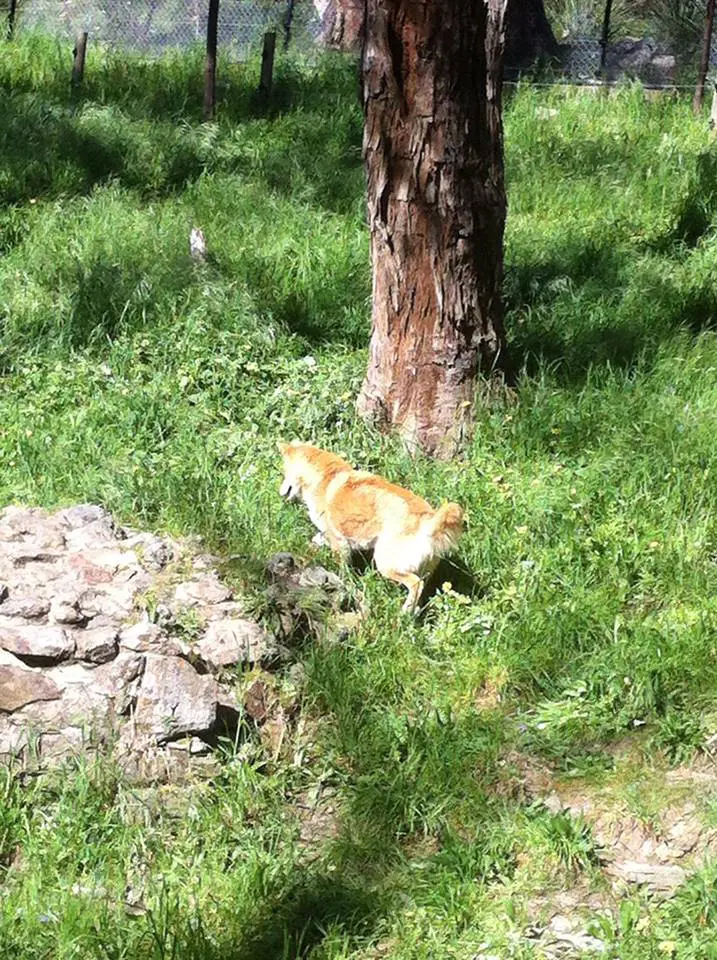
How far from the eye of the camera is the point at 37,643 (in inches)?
207

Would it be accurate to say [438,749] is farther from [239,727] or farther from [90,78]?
[90,78]

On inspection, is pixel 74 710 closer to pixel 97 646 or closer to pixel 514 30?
pixel 97 646

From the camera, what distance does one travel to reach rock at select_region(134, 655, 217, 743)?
Answer: 16.6 feet

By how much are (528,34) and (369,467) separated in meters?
Result: 12.4

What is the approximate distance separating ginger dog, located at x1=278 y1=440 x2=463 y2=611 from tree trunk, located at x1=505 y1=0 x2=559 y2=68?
12.3 metres

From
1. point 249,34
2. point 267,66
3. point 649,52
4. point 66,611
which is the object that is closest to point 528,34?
point 649,52

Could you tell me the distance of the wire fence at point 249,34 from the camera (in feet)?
54.5

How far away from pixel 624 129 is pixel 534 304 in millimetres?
4097

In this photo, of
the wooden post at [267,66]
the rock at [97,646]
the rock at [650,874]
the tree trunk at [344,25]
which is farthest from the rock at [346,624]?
the tree trunk at [344,25]

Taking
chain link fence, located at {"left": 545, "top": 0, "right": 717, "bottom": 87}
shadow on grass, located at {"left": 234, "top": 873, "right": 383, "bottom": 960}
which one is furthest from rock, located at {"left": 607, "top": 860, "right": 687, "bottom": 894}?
chain link fence, located at {"left": 545, "top": 0, "right": 717, "bottom": 87}

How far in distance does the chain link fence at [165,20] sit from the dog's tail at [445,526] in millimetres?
13370

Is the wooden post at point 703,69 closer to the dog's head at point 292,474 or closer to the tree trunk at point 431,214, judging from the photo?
the tree trunk at point 431,214

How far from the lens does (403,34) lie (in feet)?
22.1

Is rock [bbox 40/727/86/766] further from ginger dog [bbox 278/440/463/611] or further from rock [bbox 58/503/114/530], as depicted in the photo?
ginger dog [bbox 278/440/463/611]
